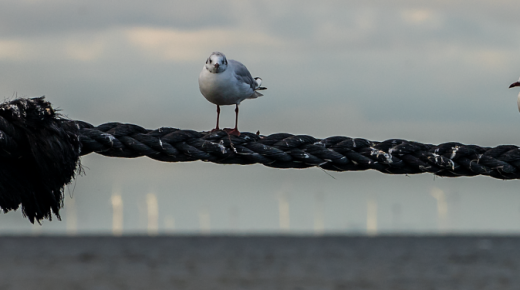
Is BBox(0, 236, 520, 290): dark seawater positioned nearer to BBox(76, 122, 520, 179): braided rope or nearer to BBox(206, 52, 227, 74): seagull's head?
BBox(206, 52, 227, 74): seagull's head

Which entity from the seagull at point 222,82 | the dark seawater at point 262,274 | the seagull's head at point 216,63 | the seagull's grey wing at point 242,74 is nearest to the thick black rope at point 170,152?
the seagull at point 222,82

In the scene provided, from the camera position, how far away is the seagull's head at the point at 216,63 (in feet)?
22.7

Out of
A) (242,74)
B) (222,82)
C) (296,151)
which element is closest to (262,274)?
(242,74)

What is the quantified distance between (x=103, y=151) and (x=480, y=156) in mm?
2124

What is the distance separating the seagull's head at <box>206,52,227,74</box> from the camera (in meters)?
6.91

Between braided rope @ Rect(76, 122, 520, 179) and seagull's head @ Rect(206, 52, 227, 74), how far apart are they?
2716mm

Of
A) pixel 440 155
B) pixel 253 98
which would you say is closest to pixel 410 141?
pixel 440 155

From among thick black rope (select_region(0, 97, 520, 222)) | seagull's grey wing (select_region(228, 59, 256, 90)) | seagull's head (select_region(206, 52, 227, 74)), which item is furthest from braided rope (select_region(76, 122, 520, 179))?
seagull's grey wing (select_region(228, 59, 256, 90))

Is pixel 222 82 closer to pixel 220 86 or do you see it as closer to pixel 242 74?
pixel 220 86

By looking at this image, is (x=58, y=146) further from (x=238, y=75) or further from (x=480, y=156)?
(x=238, y=75)

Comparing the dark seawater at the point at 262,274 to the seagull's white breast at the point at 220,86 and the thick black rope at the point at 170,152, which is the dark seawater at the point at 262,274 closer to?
the seagull's white breast at the point at 220,86

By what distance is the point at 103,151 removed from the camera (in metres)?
4.05

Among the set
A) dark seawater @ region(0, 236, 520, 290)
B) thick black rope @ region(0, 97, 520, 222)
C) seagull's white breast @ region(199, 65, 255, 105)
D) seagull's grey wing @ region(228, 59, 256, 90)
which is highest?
seagull's grey wing @ region(228, 59, 256, 90)

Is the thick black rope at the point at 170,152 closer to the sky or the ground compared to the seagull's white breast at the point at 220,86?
closer to the ground
